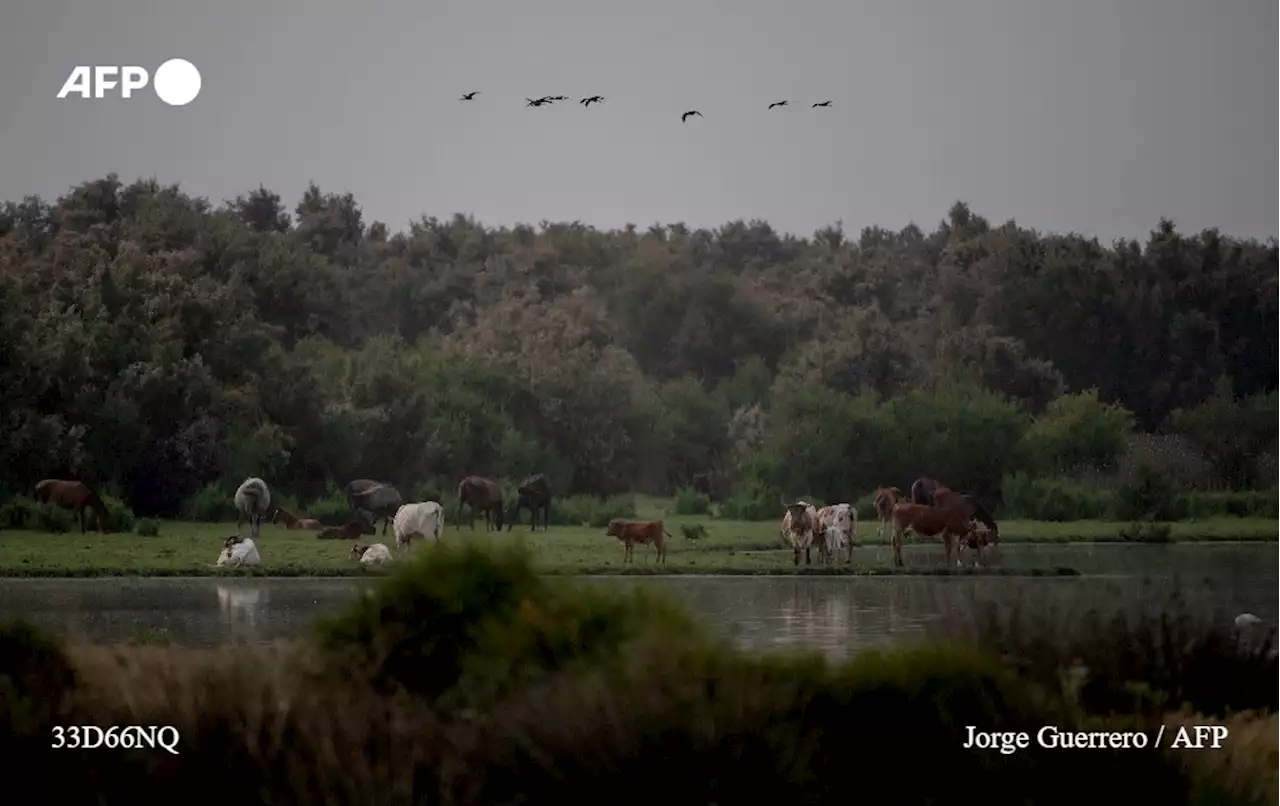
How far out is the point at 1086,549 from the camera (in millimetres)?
26719

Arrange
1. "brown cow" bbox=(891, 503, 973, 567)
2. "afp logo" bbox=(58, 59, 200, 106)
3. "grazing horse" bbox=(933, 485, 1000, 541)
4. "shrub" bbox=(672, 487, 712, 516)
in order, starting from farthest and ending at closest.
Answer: "shrub" bbox=(672, 487, 712, 516), "grazing horse" bbox=(933, 485, 1000, 541), "brown cow" bbox=(891, 503, 973, 567), "afp logo" bbox=(58, 59, 200, 106)

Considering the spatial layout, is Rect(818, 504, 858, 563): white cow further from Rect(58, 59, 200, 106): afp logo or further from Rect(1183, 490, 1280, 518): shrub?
Rect(58, 59, 200, 106): afp logo

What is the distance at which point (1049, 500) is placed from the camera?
2984 cm

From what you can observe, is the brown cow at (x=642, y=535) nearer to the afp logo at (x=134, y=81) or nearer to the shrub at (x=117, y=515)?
the shrub at (x=117, y=515)

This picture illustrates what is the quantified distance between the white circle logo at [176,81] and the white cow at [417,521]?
30.6 ft

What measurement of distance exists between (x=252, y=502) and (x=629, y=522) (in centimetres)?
567

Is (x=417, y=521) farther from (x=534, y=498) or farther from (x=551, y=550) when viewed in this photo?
(x=534, y=498)

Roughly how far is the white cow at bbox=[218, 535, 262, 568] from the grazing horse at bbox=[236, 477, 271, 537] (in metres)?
3.80

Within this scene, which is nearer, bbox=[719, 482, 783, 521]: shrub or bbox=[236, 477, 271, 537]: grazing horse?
bbox=[236, 477, 271, 537]: grazing horse

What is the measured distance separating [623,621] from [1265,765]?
2.78 meters

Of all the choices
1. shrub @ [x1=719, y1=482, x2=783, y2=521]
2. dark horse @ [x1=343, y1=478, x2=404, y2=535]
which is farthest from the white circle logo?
shrub @ [x1=719, y1=482, x2=783, y2=521]

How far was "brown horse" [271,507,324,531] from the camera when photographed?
29.1 metres

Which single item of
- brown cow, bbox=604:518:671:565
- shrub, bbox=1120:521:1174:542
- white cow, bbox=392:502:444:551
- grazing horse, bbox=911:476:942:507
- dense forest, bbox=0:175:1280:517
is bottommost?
shrub, bbox=1120:521:1174:542

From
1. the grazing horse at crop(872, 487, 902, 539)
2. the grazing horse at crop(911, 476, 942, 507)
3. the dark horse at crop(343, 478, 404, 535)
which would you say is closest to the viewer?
the grazing horse at crop(872, 487, 902, 539)
